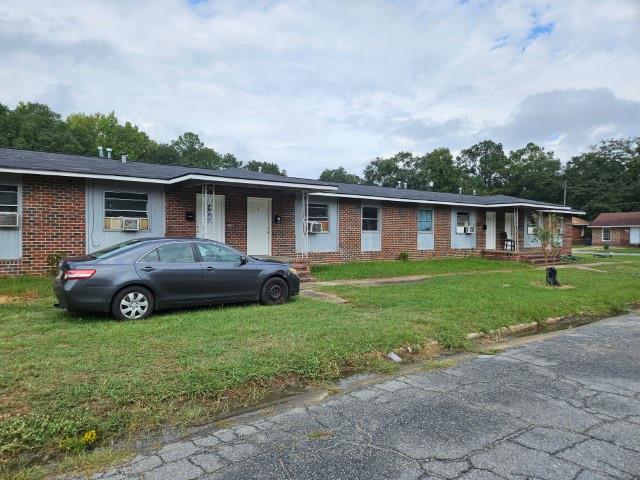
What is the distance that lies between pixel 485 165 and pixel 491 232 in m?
55.3

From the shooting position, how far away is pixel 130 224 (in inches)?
479

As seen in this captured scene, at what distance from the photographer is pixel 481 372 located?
195 inches

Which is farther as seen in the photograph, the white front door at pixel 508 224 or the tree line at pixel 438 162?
the tree line at pixel 438 162

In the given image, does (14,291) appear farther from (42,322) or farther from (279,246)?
(279,246)

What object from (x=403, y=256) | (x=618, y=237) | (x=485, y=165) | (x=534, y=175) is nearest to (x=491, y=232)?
(x=403, y=256)

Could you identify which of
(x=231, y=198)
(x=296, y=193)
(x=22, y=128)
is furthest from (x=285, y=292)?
(x=22, y=128)

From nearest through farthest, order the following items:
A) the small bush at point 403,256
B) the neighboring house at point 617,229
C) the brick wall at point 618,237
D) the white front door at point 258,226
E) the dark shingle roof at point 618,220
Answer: the white front door at point 258,226
the small bush at point 403,256
the neighboring house at point 617,229
the dark shingle roof at point 618,220
the brick wall at point 618,237

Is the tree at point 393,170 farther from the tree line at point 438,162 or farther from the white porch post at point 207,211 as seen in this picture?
the white porch post at point 207,211

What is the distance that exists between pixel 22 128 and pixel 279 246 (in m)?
38.7

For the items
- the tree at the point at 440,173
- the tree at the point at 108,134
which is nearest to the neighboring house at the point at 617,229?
the tree at the point at 440,173

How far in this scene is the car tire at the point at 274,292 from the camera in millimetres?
8117

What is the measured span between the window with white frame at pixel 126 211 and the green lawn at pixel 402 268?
5.27 metres

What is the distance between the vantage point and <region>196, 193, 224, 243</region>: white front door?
13211 millimetres

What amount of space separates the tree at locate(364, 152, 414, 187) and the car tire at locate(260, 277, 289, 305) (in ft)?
191
